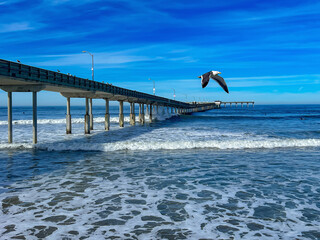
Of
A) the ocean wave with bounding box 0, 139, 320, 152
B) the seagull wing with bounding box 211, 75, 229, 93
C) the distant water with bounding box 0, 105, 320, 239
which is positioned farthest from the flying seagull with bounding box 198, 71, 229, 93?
the ocean wave with bounding box 0, 139, 320, 152

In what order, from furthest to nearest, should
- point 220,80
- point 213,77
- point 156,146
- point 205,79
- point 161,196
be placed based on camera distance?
point 156,146 < point 213,77 < point 220,80 < point 205,79 < point 161,196

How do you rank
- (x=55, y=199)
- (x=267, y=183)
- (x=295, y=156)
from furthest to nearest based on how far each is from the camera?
(x=295, y=156) < (x=267, y=183) < (x=55, y=199)

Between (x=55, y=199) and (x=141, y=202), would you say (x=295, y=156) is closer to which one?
(x=141, y=202)

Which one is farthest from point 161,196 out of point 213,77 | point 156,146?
point 156,146

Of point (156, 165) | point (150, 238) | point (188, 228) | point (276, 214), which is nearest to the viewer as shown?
point (150, 238)

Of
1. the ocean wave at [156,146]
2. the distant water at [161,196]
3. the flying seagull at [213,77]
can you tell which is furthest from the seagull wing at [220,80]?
the ocean wave at [156,146]

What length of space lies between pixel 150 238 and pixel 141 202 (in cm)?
303

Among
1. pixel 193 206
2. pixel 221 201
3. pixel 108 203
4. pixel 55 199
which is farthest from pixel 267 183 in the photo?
pixel 55 199

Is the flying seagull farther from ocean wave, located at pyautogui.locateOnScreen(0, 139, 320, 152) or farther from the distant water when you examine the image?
ocean wave, located at pyautogui.locateOnScreen(0, 139, 320, 152)

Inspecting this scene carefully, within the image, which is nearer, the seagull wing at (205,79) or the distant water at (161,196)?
the distant water at (161,196)

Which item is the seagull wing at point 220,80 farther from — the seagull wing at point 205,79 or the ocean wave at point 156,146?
the ocean wave at point 156,146

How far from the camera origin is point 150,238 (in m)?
7.52

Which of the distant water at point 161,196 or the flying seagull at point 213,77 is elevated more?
the flying seagull at point 213,77

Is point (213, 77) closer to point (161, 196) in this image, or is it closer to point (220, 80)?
point (220, 80)
